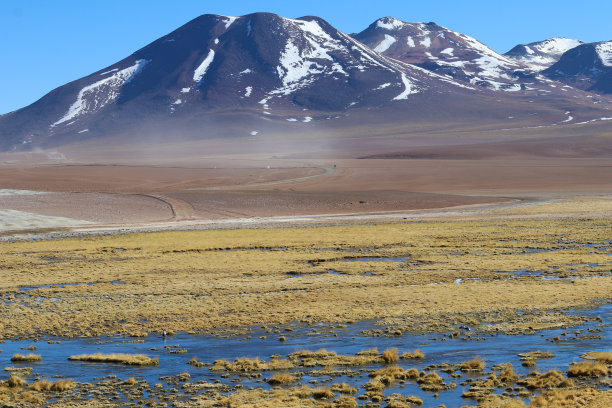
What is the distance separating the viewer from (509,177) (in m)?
118

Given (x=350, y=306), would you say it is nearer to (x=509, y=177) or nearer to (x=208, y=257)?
(x=208, y=257)

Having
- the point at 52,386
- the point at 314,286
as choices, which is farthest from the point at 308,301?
the point at 52,386

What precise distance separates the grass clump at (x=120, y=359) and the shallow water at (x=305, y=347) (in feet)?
1.01

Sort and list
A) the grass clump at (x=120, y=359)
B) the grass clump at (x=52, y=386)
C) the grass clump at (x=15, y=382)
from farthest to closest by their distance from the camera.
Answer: the grass clump at (x=120, y=359) < the grass clump at (x=15, y=382) < the grass clump at (x=52, y=386)

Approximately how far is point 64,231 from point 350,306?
41.3 metres

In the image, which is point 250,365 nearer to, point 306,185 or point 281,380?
point 281,380

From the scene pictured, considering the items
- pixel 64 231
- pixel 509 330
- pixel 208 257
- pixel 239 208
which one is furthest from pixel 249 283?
pixel 239 208

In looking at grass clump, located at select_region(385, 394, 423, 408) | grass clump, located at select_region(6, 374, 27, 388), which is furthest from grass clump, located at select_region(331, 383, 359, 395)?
grass clump, located at select_region(6, 374, 27, 388)

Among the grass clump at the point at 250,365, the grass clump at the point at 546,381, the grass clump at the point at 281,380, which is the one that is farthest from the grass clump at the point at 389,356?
the grass clump at the point at 546,381

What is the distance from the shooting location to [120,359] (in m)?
24.0

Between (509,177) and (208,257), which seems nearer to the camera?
(208,257)

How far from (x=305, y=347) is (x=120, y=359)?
5919mm

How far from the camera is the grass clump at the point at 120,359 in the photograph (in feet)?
78.1

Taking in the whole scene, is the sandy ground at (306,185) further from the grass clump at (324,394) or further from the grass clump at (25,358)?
the grass clump at (324,394)
